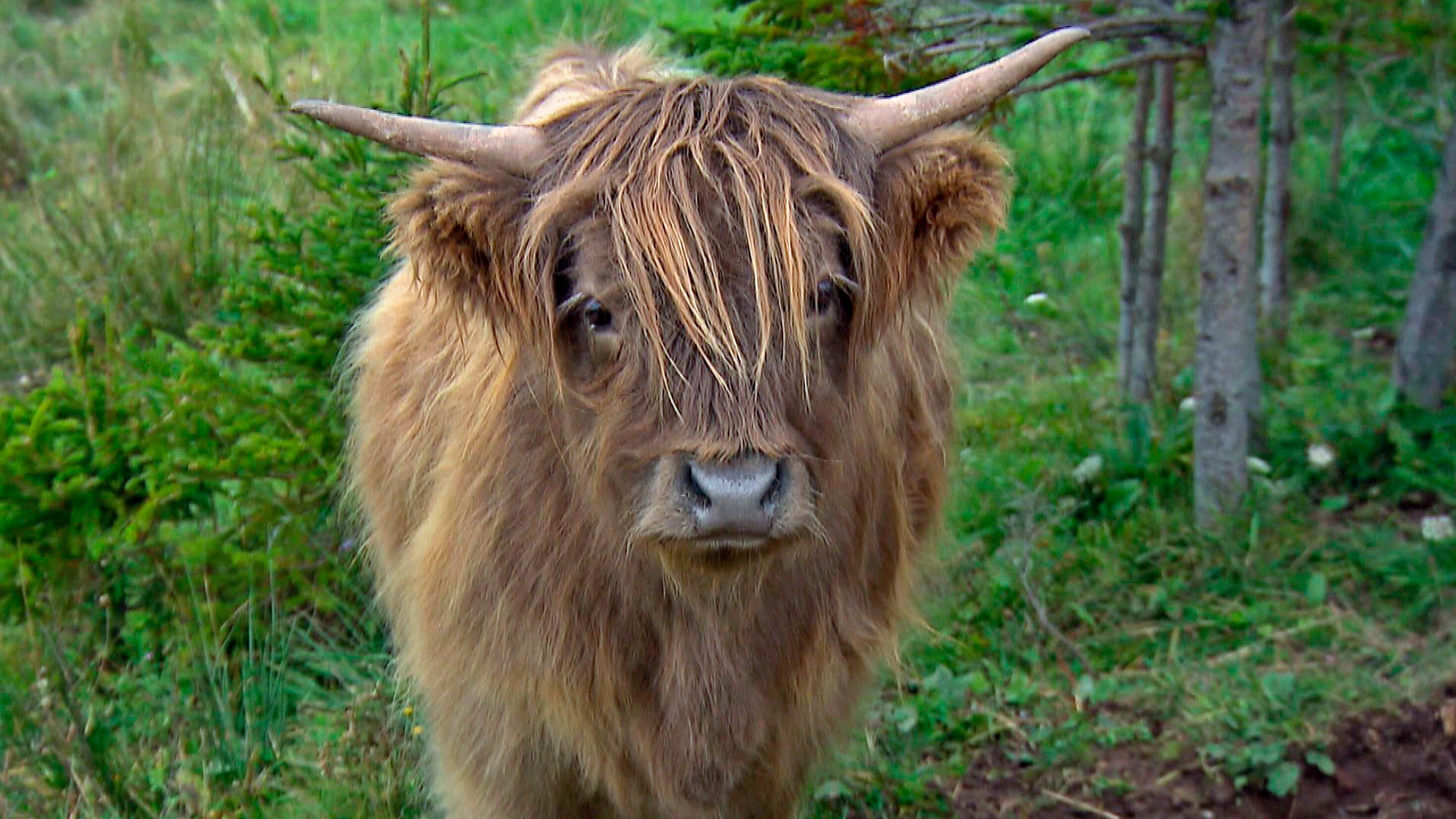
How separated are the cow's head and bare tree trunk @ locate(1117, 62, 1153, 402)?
7.33 ft

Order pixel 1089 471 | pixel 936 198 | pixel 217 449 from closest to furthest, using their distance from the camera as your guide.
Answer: pixel 936 198 < pixel 217 449 < pixel 1089 471

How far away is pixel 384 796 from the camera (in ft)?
10.8

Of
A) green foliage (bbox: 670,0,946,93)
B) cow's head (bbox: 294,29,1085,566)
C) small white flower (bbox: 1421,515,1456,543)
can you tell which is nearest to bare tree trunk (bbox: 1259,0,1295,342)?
small white flower (bbox: 1421,515,1456,543)

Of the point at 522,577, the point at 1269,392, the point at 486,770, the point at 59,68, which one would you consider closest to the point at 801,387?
the point at 522,577

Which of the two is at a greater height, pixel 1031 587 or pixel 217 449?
pixel 217 449

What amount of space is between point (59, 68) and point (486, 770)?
257 inches

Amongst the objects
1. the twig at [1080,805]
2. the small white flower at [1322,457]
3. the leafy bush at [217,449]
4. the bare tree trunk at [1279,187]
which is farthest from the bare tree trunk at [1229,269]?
the leafy bush at [217,449]

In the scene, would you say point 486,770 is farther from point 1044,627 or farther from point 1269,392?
point 1269,392

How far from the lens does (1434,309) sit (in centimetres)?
412

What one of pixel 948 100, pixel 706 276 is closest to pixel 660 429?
pixel 706 276

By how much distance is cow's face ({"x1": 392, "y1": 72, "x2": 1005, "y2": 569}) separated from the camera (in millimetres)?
2186

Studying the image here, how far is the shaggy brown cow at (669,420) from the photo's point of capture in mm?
2229

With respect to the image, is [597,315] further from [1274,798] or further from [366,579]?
[1274,798]

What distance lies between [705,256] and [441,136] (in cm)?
47
